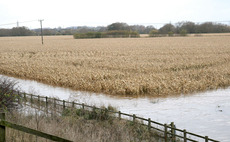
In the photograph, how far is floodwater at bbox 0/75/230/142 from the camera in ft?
38.2

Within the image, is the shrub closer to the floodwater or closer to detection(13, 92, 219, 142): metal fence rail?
the floodwater

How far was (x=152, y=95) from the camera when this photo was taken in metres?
18.2

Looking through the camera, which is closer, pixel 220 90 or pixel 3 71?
pixel 220 90

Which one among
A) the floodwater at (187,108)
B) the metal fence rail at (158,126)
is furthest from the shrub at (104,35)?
the metal fence rail at (158,126)

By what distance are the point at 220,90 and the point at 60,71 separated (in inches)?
540

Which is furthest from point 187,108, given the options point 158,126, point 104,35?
point 104,35

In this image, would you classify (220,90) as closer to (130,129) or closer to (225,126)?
(225,126)

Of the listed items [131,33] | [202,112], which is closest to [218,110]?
[202,112]

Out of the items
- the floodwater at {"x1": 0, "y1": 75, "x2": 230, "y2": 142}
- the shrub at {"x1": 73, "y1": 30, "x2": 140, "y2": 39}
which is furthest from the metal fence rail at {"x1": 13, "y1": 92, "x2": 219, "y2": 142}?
the shrub at {"x1": 73, "y1": 30, "x2": 140, "y2": 39}

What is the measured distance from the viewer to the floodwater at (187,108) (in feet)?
38.2

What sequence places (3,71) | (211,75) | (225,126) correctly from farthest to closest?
(3,71), (211,75), (225,126)

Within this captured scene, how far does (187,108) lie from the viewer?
15023 millimetres

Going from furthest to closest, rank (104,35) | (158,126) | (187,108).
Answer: (104,35)
(187,108)
(158,126)

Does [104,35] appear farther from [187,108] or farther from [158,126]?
[158,126]
